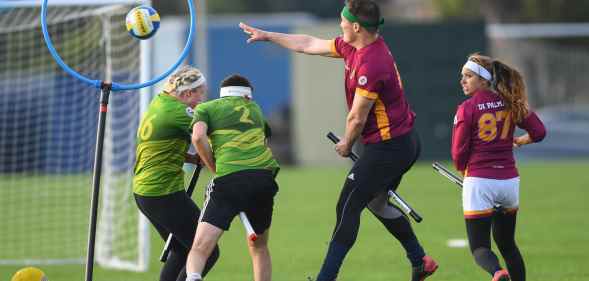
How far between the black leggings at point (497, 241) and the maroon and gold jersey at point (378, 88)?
0.87 m

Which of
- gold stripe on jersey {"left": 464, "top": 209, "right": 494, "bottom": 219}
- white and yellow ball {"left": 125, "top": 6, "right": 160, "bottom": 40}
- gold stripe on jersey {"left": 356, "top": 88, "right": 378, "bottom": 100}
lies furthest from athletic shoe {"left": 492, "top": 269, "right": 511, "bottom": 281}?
white and yellow ball {"left": 125, "top": 6, "right": 160, "bottom": 40}

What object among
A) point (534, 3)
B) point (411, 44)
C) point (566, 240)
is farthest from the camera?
point (534, 3)

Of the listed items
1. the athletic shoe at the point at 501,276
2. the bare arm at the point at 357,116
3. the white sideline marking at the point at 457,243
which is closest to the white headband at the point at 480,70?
the bare arm at the point at 357,116

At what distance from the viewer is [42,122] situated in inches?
742

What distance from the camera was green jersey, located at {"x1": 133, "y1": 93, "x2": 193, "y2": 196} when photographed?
7.79 metres

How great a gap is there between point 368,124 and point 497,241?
1324 mm

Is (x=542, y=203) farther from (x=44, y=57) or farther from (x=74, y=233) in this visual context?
(x=44, y=57)

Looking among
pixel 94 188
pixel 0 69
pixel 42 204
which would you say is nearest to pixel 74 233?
pixel 42 204

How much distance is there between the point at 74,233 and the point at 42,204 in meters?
3.77

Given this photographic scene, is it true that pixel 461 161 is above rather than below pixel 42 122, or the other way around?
above

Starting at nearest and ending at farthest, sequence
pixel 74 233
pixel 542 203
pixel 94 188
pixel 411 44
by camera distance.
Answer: pixel 94 188 → pixel 74 233 → pixel 542 203 → pixel 411 44

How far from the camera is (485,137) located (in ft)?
25.4

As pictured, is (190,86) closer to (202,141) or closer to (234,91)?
(234,91)

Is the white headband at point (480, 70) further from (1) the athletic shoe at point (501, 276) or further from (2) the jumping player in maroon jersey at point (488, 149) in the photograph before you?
(1) the athletic shoe at point (501, 276)
